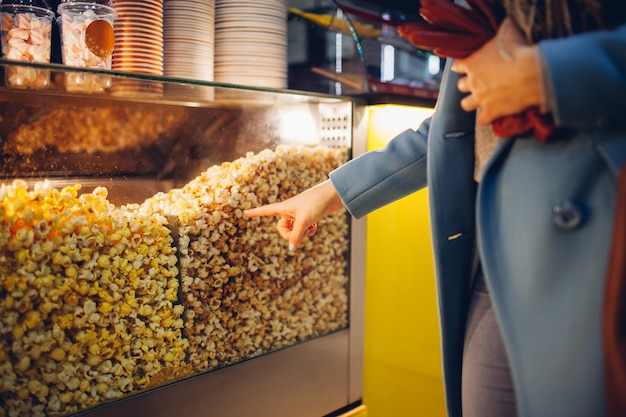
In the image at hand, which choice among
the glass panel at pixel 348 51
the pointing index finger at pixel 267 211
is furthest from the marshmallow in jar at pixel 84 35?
the glass panel at pixel 348 51

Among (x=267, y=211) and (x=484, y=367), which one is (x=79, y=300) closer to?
(x=267, y=211)

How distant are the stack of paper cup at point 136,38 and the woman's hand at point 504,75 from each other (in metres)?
0.85

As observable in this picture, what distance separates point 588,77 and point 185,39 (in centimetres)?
109

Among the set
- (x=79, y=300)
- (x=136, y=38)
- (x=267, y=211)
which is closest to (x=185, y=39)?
(x=136, y=38)

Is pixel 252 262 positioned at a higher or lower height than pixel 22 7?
lower

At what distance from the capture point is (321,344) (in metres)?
1.65

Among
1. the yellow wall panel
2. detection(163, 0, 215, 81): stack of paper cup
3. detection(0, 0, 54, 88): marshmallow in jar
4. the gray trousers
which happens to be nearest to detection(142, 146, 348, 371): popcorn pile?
the yellow wall panel

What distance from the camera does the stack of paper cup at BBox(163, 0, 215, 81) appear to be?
1.50m

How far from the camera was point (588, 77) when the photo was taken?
67 cm

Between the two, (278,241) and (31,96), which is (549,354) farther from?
(31,96)

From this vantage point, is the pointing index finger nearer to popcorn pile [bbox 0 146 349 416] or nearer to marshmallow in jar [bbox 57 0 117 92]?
popcorn pile [bbox 0 146 349 416]

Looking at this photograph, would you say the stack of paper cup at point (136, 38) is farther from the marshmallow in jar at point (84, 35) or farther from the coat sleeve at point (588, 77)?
the coat sleeve at point (588, 77)

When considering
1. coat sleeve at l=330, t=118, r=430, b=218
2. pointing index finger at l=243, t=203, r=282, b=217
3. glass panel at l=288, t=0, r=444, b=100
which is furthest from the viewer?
glass panel at l=288, t=0, r=444, b=100

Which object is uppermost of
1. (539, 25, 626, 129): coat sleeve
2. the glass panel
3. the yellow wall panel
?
the glass panel
